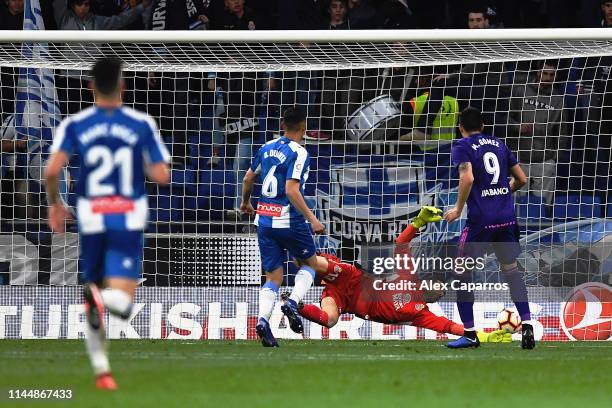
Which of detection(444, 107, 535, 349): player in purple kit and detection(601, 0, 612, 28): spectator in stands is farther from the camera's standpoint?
detection(601, 0, 612, 28): spectator in stands

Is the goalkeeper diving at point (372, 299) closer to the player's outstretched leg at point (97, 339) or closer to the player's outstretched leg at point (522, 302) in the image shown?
the player's outstretched leg at point (522, 302)

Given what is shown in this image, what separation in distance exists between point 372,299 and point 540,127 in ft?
10.4

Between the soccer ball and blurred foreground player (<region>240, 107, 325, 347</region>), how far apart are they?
187cm

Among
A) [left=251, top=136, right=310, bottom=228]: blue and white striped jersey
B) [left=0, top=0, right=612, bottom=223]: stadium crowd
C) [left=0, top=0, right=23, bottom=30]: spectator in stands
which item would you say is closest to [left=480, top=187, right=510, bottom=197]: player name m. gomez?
[left=251, top=136, right=310, bottom=228]: blue and white striped jersey

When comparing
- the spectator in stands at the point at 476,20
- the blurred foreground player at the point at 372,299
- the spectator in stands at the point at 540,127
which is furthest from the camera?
the spectator in stands at the point at 476,20

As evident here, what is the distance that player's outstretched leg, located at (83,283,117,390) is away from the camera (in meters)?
7.07

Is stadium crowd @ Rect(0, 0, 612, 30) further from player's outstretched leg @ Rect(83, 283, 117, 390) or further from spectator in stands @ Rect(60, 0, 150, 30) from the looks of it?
player's outstretched leg @ Rect(83, 283, 117, 390)

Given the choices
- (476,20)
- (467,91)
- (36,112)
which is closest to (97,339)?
(36,112)

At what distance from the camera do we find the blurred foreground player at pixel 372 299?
11.9 meters

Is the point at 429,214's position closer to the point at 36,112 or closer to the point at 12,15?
the point at 36,112

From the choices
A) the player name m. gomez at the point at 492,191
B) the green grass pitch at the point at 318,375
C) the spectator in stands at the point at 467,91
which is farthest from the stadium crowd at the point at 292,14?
the green grass pitch at the point at 318,375

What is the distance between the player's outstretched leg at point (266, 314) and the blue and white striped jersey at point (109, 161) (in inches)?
153

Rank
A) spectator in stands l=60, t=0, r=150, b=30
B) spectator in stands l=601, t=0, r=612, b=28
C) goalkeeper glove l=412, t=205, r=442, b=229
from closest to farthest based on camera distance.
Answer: goalkeeper glove l=412, t=205, r=442, b=229, spectator in stands l=601, t=0, r=612, b=28, spectator in stands l=60, t=0, r=150, b=30

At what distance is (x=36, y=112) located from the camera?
14023 mm
